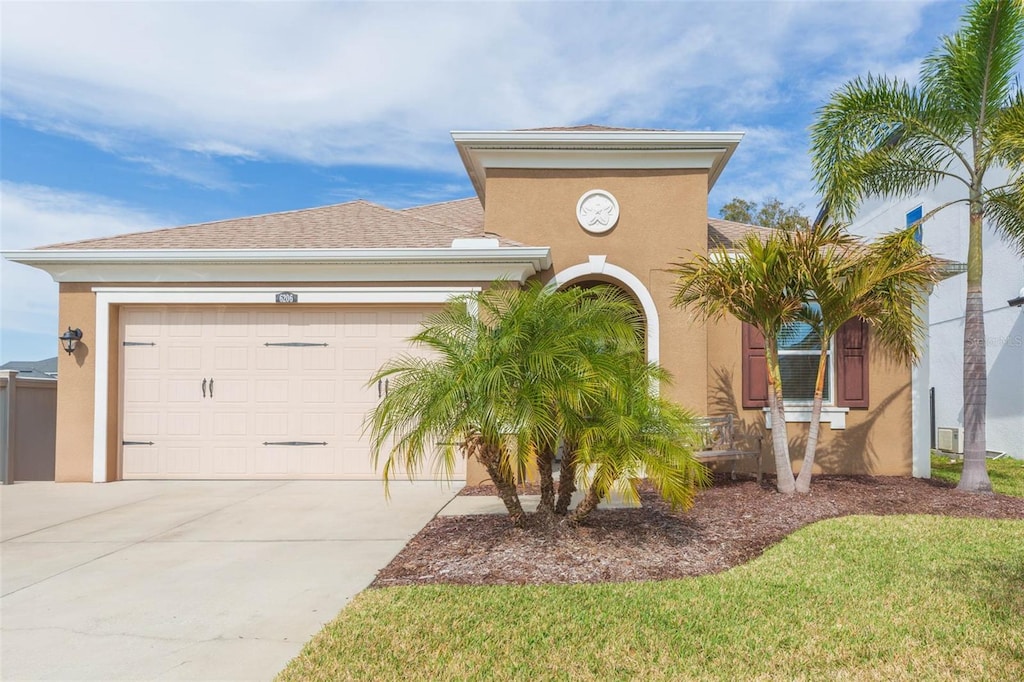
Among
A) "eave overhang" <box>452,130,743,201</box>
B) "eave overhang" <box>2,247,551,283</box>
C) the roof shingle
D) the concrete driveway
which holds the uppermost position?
"eave overhang" <box>452,130,743,201</box>

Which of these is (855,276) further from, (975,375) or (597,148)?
(597,148)

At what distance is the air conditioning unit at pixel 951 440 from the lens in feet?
47.7

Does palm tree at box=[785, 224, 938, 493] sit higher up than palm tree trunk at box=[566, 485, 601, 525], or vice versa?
palm tree at box=[785, 224, 938, 493]

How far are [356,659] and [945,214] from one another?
17990 mm

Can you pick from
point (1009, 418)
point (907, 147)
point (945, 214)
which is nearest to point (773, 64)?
point (907, 147)

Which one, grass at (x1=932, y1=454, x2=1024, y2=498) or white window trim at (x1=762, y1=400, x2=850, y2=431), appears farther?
white window trim at (x1=762, y1=400, x2=850, y2=431)

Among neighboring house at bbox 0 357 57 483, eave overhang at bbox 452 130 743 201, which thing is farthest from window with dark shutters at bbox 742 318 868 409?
neighboring house at bbox 0 357 57 483

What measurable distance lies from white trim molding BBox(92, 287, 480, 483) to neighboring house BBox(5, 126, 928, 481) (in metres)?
0.02

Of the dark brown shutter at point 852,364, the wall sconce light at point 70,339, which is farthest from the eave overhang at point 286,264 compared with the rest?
the dark brown shutter at point 852,364

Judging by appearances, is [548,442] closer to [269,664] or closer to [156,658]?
[269,664]

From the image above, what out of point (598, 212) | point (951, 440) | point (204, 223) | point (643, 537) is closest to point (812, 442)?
point (643, 537)

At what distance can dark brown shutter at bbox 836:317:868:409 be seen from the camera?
10.2 meters

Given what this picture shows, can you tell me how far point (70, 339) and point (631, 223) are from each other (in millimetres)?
8665

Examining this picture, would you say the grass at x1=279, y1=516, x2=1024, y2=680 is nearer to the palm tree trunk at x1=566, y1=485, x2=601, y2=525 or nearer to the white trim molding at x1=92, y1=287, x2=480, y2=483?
the palm tree trunk at x1=566, y1=485, x2=601, y2=525
